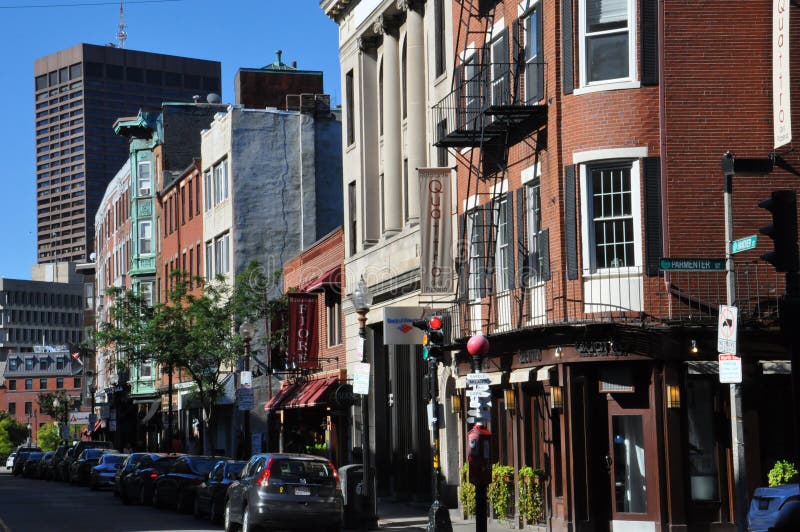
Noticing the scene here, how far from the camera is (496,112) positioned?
26.6 metres

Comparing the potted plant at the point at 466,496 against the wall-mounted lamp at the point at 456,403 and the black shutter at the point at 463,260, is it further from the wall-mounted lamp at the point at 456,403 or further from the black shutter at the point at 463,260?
the black shutter at the point at 463,260

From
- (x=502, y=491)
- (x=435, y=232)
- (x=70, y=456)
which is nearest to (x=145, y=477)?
(x=435, y=232)

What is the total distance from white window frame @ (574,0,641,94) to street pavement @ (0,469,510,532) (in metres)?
8.99

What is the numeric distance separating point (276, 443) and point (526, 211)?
27.9 m

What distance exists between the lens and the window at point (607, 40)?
24.8 meters

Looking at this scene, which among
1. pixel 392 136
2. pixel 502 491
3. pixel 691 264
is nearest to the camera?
pixel 691 264

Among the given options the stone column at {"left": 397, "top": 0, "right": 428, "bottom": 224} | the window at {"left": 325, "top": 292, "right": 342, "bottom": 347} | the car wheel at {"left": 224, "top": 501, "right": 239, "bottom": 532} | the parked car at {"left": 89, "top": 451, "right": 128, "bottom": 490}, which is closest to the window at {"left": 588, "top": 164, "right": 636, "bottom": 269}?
the car wheel at {"left": 224, "top": 501, "right": 239, "bottom": 532}

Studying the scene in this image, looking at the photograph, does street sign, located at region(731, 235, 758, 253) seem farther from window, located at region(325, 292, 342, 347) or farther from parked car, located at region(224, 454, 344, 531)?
window, located at region(325, 292, 342, 347)

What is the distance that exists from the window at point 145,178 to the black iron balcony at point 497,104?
157 feet

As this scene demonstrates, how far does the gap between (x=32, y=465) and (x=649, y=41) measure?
55593mm

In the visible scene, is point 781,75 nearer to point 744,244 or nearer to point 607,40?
point 607,40

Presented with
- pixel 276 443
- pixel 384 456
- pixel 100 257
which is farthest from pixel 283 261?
pixel 100 257

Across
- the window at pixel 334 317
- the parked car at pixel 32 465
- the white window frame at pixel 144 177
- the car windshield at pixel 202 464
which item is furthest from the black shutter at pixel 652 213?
the white window frame at pixel 144 177

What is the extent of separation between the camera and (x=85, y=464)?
54.6 metres
